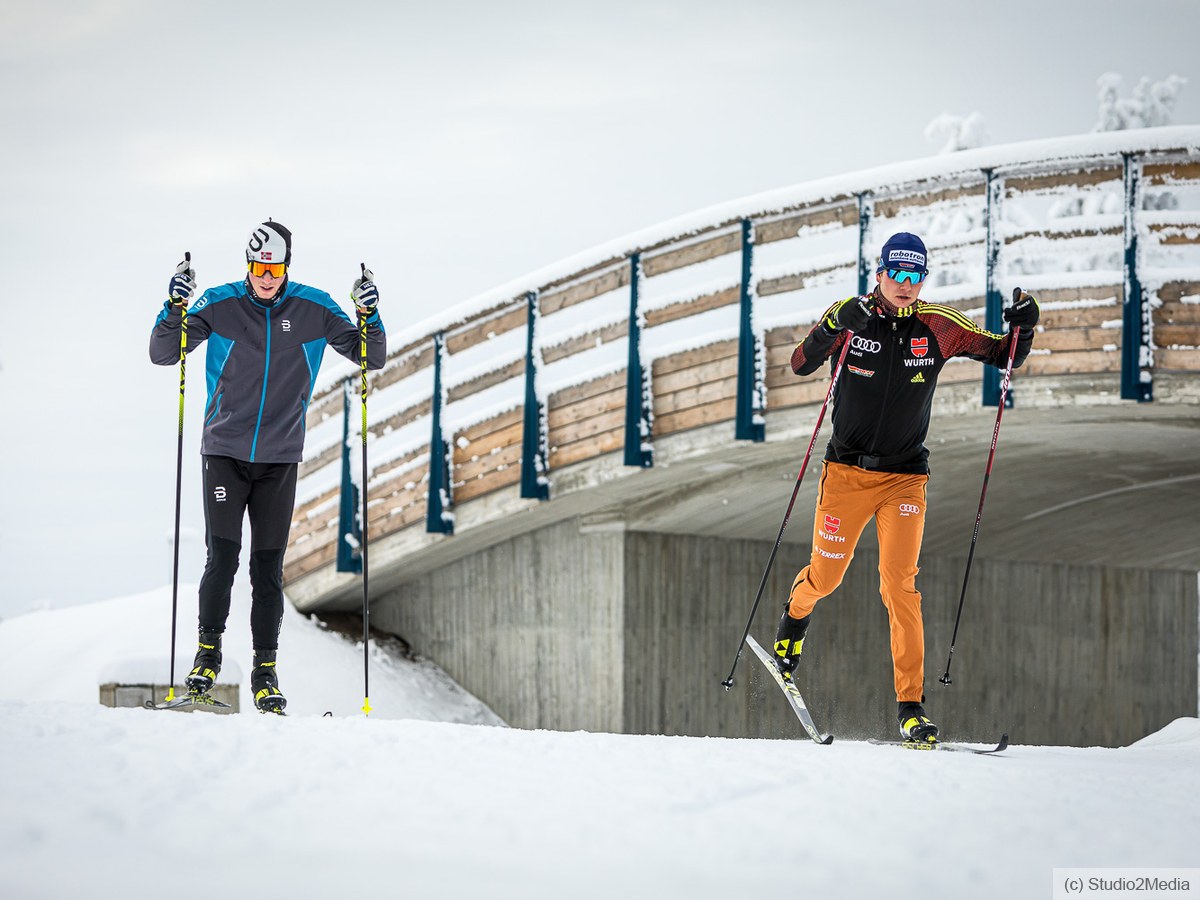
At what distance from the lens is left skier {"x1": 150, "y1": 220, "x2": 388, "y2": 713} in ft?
19.5

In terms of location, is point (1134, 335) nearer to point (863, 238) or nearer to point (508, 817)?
point (863, 238)

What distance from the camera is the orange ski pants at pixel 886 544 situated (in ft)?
19.1

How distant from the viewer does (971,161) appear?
31.1 ft

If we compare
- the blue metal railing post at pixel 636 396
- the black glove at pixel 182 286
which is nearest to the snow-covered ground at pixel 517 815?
the black glove at pixel 182 286

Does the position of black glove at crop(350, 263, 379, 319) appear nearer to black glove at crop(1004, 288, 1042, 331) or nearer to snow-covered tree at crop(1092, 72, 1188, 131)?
black glove at crop(1004, 288, 1042, 331)

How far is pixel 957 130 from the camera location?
2884 cm

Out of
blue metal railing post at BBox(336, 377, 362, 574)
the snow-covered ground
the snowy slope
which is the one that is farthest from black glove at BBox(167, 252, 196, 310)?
blue metal railing post at BBox(336, 377, 362, 574)

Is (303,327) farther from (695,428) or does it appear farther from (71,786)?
(695,428)

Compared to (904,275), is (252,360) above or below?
below

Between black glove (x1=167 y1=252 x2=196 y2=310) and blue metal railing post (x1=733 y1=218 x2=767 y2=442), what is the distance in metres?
5.05

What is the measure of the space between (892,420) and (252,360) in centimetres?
273

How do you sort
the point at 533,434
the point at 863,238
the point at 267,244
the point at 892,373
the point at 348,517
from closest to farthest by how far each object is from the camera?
the point at 892,373
the point at 267,244
the point at 863,238
the point at 533,434
the point at 348,517

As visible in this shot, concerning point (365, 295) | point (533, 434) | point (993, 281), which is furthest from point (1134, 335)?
point (365, 295)

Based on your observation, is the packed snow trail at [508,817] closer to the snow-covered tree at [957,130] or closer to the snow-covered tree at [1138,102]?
the snow-covered tree at [1138,102]
